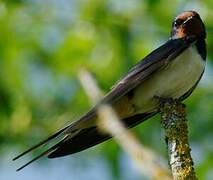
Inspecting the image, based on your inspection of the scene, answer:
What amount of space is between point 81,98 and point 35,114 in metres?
0.25

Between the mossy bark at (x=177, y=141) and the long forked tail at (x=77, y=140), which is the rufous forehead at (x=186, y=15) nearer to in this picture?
the long forked tail at (x=77, y=140)

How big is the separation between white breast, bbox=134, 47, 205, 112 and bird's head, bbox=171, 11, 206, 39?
16cm

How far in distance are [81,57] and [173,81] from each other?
0.84m

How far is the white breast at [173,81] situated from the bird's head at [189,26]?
16 cm

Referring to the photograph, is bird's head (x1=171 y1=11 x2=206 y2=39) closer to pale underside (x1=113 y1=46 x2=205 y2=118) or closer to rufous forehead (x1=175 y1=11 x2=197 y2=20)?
rufous forehead (x1=175 y1=11 x2=197 y2=20)

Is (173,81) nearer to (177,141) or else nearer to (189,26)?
(189,26)

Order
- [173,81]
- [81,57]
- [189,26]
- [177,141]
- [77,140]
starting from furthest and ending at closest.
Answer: [81,57] < [189,26] < [173,81] < [77,140] < [177,141]

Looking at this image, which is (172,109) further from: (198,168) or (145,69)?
(198,168)

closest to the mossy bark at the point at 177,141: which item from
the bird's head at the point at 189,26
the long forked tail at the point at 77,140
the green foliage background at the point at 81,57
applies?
the long forked tail at the point at 77,140

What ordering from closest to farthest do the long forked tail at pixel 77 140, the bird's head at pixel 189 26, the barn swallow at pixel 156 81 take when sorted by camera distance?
1. the long forked tail at pixel 77 140
2. the barn swallow at pixel 156 81
3. the bird's head at pixel 189 26

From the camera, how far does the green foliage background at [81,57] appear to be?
3473mm

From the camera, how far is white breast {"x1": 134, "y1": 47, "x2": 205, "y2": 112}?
9.16 feet

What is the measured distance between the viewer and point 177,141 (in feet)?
5.39

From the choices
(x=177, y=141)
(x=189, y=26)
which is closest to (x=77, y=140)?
(x=189, y=26)
